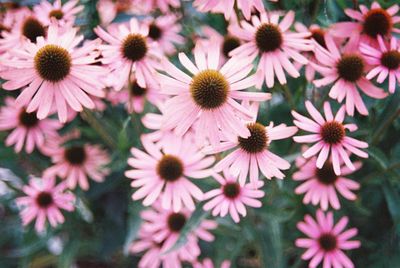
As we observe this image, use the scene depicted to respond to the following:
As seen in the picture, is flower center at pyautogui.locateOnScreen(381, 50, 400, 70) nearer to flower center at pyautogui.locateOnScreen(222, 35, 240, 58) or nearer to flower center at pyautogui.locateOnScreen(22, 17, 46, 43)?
flower center at pyautogui.locateOnScreen(222, 35, 240, 58)

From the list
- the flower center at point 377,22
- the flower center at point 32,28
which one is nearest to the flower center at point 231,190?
the flower center at point 377,22

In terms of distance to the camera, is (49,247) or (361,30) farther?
(49,247)

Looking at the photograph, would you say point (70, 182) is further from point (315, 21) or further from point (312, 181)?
point (315, 21)

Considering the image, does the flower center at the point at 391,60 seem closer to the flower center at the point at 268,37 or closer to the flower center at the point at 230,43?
the flower center at the point at 268,37

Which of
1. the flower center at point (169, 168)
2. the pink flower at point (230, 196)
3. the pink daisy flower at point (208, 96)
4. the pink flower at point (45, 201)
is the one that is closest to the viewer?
the pink daisy flower at point (208, 96)

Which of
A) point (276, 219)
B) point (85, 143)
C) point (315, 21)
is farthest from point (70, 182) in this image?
point (315, 21)

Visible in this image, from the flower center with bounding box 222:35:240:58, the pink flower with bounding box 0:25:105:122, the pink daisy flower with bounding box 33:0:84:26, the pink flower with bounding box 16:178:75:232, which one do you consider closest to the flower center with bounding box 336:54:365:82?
the flower center with bounding box 222:35:240:58
